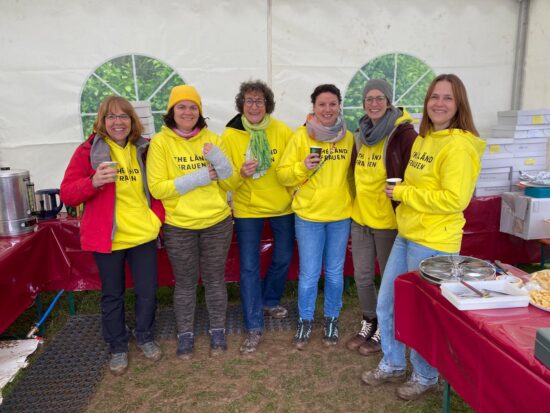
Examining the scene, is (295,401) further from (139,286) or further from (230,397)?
(139,286)

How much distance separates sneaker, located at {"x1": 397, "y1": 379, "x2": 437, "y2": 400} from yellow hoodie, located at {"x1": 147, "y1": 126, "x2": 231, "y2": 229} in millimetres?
1482

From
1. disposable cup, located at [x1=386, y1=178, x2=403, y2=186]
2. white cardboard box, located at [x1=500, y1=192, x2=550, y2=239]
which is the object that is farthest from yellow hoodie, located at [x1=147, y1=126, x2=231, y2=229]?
white cardboard box, located at [x1=500, y1=192, x2=550, y2=239]

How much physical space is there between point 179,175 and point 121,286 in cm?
81

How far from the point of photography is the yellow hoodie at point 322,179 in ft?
8.89

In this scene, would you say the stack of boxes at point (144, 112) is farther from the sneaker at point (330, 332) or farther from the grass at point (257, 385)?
the sneaker at point (330, 332)

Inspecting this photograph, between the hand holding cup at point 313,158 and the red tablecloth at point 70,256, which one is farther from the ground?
the hand holding cup at point 313,158

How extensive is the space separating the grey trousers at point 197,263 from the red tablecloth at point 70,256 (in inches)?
27.8

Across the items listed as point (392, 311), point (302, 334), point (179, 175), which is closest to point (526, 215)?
point (392, 311)

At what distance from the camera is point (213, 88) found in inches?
159

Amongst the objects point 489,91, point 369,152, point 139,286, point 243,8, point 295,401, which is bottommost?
point 295,401

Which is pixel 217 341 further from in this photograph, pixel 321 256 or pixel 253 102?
pixel 253 102

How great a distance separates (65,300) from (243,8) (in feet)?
10.2

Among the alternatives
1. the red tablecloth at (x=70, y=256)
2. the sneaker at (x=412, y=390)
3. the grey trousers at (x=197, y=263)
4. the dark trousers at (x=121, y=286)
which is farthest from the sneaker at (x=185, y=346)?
the sneaker at (x=412, y=390)

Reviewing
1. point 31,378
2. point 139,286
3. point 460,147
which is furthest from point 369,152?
point 31,378
